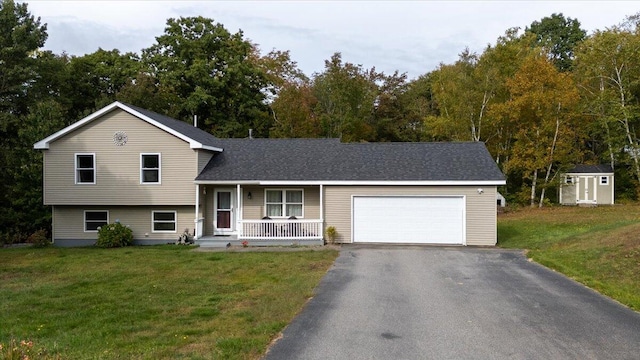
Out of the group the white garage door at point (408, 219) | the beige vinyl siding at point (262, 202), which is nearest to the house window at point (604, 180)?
the white garage door at point (408, 219)

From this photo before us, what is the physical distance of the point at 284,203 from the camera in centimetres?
2070

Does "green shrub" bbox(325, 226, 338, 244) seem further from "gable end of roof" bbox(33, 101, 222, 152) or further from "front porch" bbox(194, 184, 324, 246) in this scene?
"gable end of roof" bbox(33, 101, 222, 152)

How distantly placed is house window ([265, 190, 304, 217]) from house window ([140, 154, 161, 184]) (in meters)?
4.58

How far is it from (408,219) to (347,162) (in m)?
3.72

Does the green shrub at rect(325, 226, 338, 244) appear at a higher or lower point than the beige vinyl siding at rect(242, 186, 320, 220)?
lower

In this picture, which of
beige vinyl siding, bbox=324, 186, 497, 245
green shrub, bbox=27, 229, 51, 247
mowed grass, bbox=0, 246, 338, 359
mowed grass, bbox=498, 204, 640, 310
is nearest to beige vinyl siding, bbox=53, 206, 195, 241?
green shrub, bbox=27, 229, 51, 247

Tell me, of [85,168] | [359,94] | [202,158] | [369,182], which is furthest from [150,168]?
[359,94]

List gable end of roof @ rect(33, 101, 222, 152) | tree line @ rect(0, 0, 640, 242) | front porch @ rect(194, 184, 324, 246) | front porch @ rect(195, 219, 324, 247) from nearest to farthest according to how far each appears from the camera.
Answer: front porch @ rect(195, 219, 324, 247) < front porch @ rect(194, 184, 324, 246) < gable end of roof @ rect(33, 101, 222, 152) < tree line @ rect(0, 0, 640, 242)

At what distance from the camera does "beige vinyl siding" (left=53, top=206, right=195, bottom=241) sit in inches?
814

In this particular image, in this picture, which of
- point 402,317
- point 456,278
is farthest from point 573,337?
point 456,278

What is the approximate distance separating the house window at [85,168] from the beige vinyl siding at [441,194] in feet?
32.0

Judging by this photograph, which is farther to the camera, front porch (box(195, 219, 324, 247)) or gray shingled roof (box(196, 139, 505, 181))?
gray shingled roof (box(196, 139, 505, 181))

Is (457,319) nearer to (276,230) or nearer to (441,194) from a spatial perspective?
(441,194)

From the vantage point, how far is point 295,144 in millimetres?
23500
